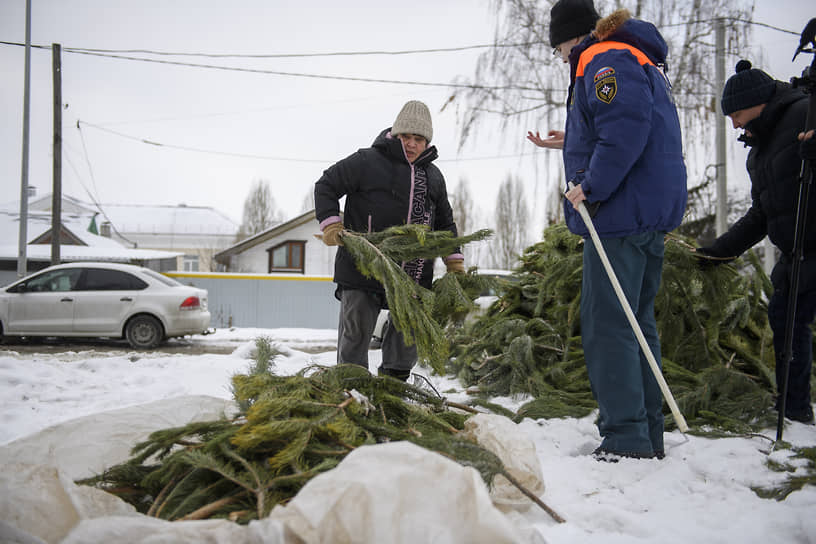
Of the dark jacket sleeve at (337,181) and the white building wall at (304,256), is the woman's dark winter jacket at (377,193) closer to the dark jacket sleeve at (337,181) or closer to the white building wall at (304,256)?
the dark jacket sleeve at (337,181)

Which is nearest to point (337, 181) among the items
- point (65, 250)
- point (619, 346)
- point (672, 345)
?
point (619, 346)

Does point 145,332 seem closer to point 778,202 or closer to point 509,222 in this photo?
point 778,202

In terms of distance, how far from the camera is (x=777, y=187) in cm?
291

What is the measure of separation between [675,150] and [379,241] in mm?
1559

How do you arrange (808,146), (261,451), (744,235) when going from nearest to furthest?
(261,451) < (808,146) < (744,235)

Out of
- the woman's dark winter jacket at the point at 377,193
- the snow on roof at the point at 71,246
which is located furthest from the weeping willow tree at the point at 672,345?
the snow on roof at the point at 71,246

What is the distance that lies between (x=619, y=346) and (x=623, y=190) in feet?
2.42

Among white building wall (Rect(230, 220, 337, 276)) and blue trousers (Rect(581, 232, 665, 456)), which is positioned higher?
white building wall (Rect(230, 220, 337, 276))

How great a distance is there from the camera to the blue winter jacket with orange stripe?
7.43ft

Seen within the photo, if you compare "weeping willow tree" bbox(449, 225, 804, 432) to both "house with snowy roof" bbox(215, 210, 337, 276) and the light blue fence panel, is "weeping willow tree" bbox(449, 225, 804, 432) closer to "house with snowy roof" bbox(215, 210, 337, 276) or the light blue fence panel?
the light blue fence panel

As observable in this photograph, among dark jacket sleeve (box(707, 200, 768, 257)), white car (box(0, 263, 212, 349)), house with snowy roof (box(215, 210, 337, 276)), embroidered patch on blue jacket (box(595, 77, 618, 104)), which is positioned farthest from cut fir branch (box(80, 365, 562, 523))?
house with snowy roof (box(215, 210, 337, 276))

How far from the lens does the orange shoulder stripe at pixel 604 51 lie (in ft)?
7.70

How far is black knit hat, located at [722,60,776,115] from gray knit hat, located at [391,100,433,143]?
1852 mm

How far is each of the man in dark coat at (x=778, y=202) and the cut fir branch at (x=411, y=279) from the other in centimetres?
168
